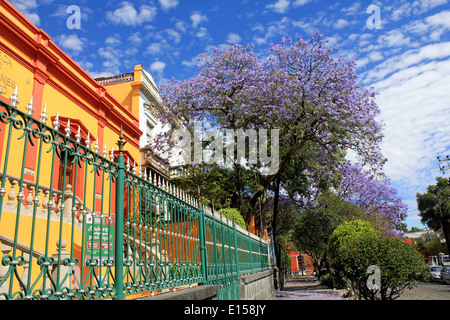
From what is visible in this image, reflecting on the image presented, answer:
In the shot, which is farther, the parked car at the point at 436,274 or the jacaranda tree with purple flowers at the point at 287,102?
the parked car at the point at 436,274

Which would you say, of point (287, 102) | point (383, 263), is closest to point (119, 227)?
point (383, 263)

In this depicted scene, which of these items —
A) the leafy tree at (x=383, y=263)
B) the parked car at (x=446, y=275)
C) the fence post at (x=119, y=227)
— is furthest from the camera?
the parked car at (x=446, y=275)

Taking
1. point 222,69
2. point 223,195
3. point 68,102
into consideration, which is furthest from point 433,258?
point 68,102

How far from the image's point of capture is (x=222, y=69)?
15922 millimetres

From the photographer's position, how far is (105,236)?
3398 mm

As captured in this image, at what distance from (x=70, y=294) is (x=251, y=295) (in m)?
7.38

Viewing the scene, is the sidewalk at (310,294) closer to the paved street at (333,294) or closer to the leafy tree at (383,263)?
the paved street at (333,294)

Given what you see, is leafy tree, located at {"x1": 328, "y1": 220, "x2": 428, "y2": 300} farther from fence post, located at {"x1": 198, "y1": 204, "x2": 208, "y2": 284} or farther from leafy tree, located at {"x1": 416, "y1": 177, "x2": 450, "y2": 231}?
leafy tree, located at {"x1": 416, "y1": 177, "x2": 450, "y2": 231}

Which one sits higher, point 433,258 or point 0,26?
point 0,26

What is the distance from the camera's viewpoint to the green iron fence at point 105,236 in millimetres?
2438

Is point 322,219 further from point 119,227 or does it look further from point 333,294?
point 119,227

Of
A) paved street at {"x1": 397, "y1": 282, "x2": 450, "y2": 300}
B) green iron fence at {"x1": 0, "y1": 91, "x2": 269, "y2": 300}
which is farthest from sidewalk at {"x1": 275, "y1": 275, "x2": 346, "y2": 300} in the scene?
green iron fence at {"x1": 0, "y1": 91, "x2": 269, "y2": 300}

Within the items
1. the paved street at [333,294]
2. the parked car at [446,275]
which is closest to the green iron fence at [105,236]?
the paved street at [333,294]
